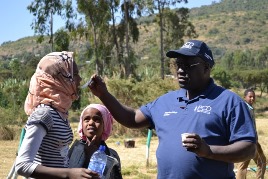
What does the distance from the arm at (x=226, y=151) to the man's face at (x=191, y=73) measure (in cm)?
47

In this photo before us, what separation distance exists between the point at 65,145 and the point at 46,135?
161 millimetres

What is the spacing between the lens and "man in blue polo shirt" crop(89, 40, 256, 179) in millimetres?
2953

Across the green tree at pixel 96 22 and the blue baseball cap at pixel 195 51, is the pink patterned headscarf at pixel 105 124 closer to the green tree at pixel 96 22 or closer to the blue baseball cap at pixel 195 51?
the blue baseball cap at pixel 195 51

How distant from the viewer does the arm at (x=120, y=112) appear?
351 centimetres

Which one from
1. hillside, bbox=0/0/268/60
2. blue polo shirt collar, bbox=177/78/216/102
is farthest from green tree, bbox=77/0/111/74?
hillside, bbox=0/0/268/60

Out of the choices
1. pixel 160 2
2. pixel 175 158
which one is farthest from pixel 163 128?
pixel 160 2

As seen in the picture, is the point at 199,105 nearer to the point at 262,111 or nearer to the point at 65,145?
the point at 65,145

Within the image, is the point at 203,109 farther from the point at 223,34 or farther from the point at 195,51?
the point at 223,34

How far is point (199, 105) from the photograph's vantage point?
310cm

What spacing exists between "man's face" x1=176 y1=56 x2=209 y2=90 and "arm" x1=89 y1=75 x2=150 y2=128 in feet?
1.57

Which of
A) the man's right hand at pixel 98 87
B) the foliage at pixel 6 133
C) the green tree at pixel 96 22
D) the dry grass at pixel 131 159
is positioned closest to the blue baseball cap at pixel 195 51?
the man's right hand at pixel 98 87

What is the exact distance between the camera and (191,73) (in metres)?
3.18

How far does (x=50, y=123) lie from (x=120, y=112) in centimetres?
92

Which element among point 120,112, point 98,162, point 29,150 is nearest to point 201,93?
point 120,112
